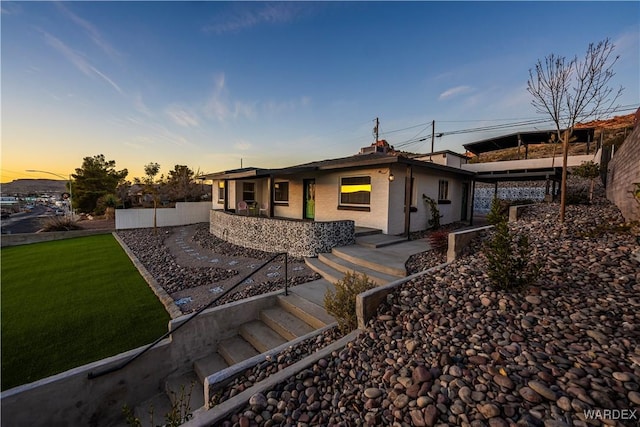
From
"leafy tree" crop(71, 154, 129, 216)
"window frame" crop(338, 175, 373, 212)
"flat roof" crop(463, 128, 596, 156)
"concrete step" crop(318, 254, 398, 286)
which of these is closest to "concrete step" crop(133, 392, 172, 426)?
"concrete step" crop(318, 254, 398, 286)

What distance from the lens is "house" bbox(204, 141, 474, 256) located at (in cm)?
750

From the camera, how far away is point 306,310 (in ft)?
13.0

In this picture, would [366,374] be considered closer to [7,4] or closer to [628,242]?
[628,242]

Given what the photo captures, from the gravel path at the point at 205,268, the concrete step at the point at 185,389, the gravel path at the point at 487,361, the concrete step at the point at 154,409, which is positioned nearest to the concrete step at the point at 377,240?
the gravel path at the point at 205,268

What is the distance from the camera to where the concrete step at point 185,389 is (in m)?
3.14

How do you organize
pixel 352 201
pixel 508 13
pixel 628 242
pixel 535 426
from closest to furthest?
pixel 535 426
pixel 628 242
pixel 508 13
pixel 352 201

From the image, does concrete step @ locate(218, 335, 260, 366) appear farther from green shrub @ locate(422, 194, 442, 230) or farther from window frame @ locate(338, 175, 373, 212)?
green shrub @ locate(422, 194, 442, 230)

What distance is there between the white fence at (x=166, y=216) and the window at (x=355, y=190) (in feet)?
36.6

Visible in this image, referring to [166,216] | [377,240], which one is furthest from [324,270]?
[166,216]

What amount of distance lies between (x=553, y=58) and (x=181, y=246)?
13.0m

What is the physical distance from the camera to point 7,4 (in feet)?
18.1

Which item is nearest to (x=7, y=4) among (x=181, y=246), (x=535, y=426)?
(x=181, y=246)

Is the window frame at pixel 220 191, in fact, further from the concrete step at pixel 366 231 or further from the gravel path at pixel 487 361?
the gravel path at pixel 487 361

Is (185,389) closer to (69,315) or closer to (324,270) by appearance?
(69,315)
